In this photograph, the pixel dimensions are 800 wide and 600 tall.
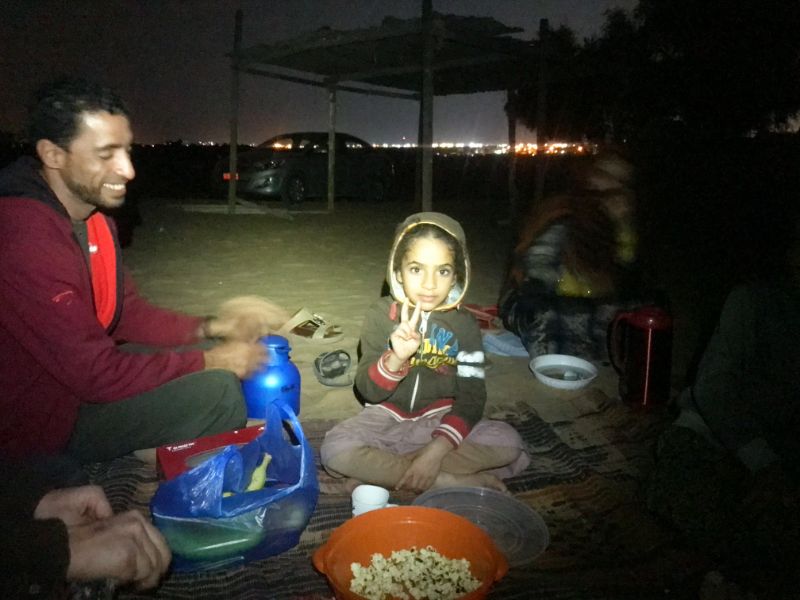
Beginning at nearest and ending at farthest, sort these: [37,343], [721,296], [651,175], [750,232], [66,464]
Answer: [37,343] → [66,464] → [721,296] → [750,232] → [651,175]

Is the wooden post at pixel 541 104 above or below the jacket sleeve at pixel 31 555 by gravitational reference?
above

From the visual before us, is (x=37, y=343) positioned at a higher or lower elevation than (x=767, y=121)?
lower

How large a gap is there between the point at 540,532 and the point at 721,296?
5983 mm

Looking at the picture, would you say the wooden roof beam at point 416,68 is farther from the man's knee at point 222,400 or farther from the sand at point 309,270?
the man's knee at point 222,400

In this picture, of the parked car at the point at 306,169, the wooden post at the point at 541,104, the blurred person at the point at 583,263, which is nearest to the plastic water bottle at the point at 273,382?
the blurred person at the point at 583,263

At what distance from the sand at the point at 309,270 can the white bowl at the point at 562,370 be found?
0.09 metres

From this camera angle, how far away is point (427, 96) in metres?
8.77

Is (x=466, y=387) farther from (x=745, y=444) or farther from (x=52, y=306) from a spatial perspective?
(x=52, y=306)

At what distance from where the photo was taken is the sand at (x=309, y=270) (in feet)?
14.1

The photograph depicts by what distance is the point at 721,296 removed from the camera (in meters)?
7.42

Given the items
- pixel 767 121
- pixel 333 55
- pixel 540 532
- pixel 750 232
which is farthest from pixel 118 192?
pixel 767 121

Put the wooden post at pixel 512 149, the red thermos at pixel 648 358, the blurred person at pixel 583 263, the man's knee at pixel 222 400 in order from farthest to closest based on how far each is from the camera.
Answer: the wooden post at pixel 512 149, the blurred person at pixel 583 263, the red thermos at pixel 648 358, the man's knee at pixel 222 400

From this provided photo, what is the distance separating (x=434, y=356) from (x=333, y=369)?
135 cm

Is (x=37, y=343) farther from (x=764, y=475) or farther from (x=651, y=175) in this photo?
(x=651, y=175)
